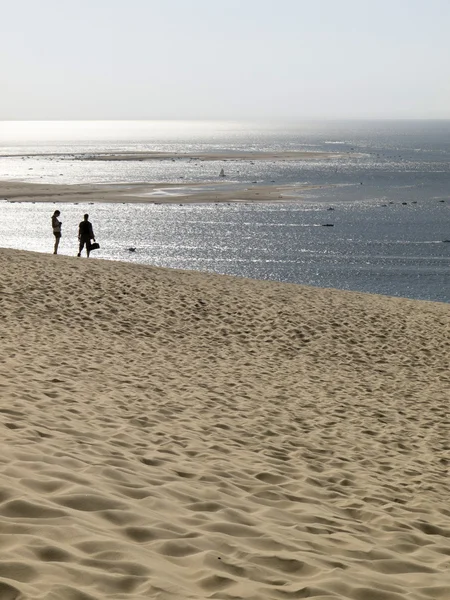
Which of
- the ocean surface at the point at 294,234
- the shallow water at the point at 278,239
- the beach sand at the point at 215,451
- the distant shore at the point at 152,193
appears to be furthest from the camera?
the distant shore at the point at 152,193

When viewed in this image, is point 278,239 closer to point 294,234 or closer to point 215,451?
point 294,234

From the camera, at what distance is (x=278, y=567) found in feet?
16.2

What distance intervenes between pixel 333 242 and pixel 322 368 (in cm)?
3986

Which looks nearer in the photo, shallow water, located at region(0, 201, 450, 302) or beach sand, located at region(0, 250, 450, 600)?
beach sand, located at region(0, 250, 450, 600)

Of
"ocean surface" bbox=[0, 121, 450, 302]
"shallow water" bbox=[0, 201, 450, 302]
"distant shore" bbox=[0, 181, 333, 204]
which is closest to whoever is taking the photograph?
"shallow water" bbox=[0, 201, 450, 302]

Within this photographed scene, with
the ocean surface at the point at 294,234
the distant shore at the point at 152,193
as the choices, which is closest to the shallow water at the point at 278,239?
the ocean surface at the point at 294,234

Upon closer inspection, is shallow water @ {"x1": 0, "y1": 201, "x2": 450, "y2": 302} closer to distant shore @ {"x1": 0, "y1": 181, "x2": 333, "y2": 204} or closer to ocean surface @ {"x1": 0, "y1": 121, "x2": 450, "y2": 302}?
ocean surface @ {"x1": 0, "y1": 121, "x2": 450, "y2": 302}

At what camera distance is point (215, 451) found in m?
A: 8.02

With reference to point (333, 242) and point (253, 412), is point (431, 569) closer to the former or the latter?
point (253, 412)

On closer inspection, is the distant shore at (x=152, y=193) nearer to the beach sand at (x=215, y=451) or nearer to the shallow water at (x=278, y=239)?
the shallow water at (x=278, y=239)

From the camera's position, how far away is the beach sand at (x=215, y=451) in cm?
470

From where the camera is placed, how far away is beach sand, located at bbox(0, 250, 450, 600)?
470 centimetres

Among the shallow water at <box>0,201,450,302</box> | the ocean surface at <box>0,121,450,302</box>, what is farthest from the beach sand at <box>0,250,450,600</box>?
the ocean surface at <box>0,121,450,302</box>

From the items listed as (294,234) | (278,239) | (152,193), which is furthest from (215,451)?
(152,193)
